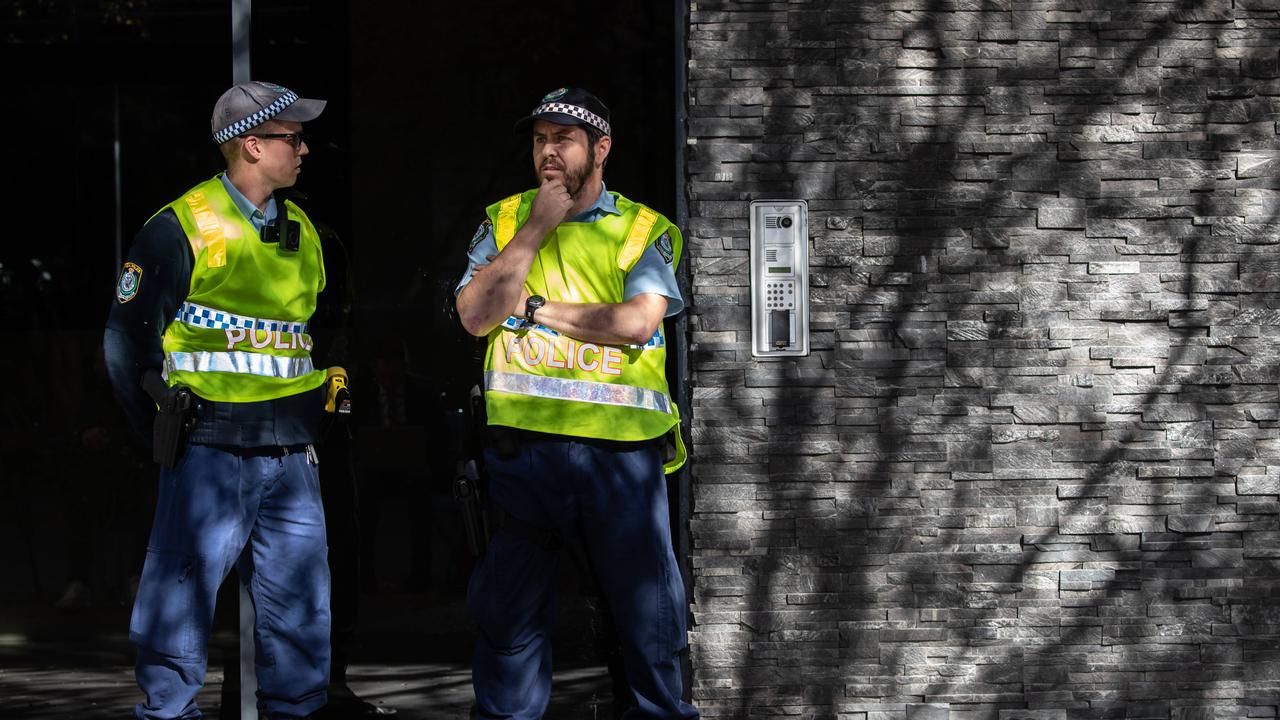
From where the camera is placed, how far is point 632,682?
4.29 m

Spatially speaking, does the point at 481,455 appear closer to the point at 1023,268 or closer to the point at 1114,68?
the point at 1023,268

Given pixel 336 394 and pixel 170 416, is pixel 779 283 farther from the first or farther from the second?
pixel 170 416

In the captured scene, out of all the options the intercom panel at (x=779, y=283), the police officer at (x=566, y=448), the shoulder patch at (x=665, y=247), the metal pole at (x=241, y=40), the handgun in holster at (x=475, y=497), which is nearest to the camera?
the police officer at (x=566, y=448)

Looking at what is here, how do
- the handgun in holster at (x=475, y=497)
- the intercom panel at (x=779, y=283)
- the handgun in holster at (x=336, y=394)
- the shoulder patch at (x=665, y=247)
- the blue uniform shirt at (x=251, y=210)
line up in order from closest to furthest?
the handgun in holster at (x=475, y=497), the shoulder patch at (x=665, y=247), the blue uniform shirt at (x=251, y=210), the handgun in holster at (x=336, y=394), the intercom panel at (x=779, y=283)

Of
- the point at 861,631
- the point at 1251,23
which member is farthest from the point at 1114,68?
the point at 861,631

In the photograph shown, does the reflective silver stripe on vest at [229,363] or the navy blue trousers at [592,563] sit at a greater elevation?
the reflective silver stripe on vest at [229,363]

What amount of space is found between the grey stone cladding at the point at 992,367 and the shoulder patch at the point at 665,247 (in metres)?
0.58

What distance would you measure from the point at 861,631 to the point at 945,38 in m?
2.21

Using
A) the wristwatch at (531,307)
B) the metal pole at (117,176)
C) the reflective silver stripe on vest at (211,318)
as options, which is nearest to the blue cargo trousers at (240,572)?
the reflective silver stripe on vest at (211,318)

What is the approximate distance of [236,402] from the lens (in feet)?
15.0

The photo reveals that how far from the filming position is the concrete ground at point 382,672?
563cm

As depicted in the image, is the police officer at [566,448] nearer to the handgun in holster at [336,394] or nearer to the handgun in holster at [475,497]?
the handgun in holster at [475,497]

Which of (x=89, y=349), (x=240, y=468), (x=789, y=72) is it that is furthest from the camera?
(x=89, y=349)

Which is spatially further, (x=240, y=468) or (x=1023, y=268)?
(x=1023, y=268)
